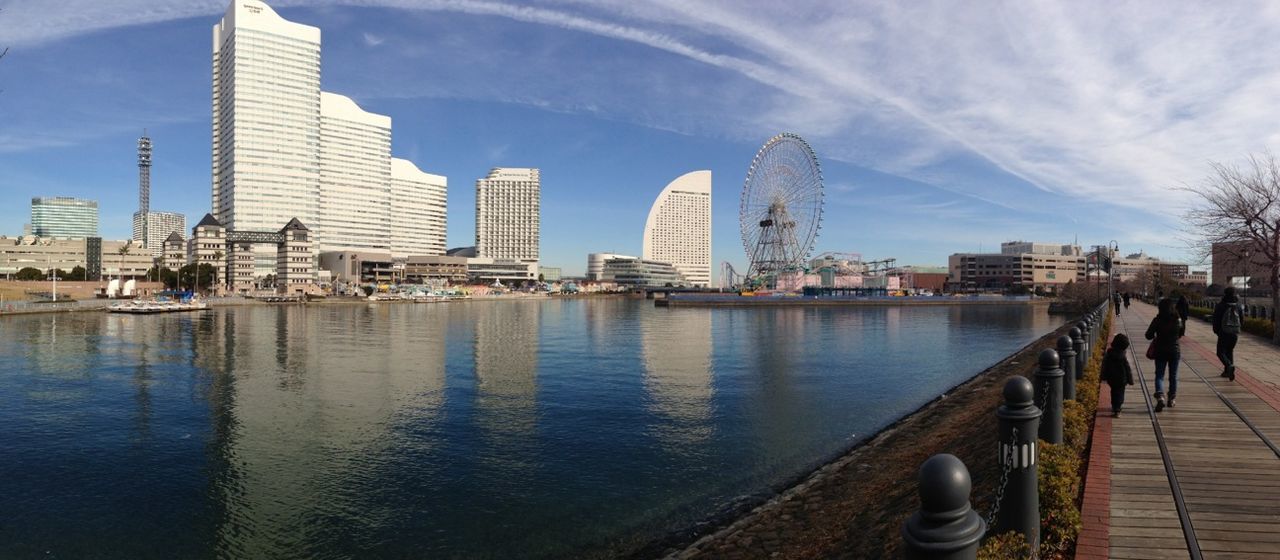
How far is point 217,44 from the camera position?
192 meters

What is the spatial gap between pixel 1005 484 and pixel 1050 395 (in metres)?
3.09

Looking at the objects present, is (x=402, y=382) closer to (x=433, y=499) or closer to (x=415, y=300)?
(x=433, y=499)

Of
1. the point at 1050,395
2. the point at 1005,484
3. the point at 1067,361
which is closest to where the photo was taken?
the point at 1005,484

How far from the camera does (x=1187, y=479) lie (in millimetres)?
7883

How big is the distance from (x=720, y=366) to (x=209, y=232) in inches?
6267

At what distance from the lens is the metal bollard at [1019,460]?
213 inches

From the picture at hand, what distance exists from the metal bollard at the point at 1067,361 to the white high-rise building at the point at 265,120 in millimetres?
201171

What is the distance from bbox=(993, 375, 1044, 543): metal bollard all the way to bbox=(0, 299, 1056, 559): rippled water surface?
8.09 meters

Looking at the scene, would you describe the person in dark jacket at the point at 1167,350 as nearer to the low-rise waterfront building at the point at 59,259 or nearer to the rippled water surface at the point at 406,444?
the rippled water surface at the point at 406,444

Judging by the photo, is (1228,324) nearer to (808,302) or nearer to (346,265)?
(808,302)

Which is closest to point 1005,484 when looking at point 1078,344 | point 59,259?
point 1078,344

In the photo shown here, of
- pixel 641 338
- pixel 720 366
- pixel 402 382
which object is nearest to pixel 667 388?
pixel 720 366

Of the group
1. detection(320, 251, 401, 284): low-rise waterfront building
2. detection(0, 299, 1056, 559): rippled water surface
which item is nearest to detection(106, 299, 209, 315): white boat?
detection(0, 299, 1056, 559): rippled water surface

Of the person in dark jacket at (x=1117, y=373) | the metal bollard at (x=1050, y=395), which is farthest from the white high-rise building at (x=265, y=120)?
the metal bollard at (x=1050, y=395)
